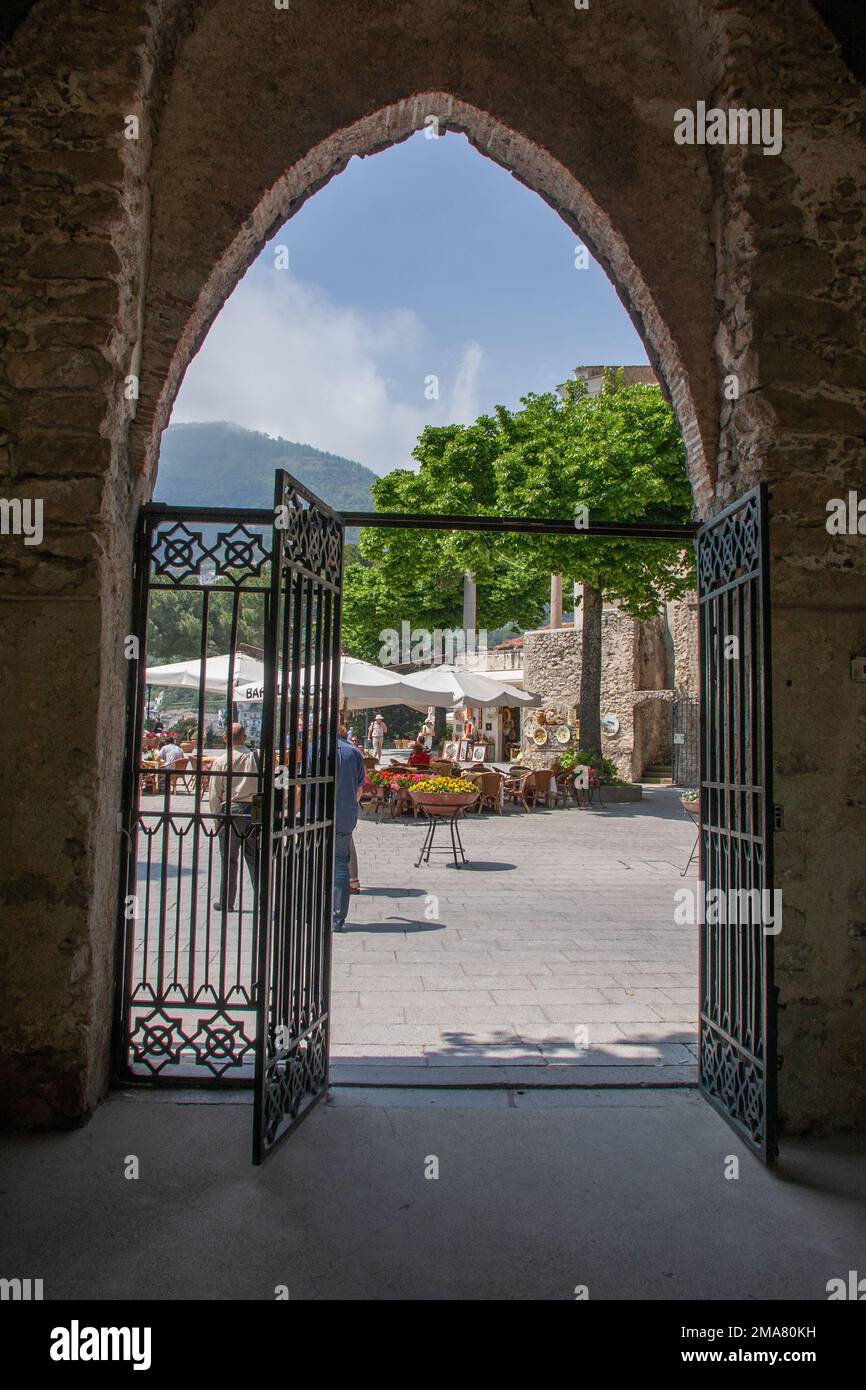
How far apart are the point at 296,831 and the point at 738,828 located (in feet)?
6.98

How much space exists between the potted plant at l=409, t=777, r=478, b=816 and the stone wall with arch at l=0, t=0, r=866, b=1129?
6405mm

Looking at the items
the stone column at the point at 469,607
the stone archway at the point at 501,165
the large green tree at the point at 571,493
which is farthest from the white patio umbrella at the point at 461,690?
the stone archway at the point at 501,165

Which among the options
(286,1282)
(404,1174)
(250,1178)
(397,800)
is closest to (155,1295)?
(286,1282)

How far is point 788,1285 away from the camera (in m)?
2.90

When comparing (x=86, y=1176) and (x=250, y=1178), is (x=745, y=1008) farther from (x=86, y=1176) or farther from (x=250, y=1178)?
(x=86, y=1176)

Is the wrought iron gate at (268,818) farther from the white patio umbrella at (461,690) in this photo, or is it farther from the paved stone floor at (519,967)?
the white patio umbrella at (461,690)

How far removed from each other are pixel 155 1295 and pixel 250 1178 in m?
0.78

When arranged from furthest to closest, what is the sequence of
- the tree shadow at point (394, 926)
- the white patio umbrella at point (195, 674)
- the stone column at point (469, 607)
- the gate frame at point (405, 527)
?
1. the stone column at point (469, 607)
2. the white patio umbrella at point (195, 674)
3. the tree shadow at point (394, 926)
4. the gate frame at point (405, 527)

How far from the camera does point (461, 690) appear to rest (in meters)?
18.6

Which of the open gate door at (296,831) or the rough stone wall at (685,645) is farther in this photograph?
the rough stone wall at (685,645)

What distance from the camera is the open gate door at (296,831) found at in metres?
3.77

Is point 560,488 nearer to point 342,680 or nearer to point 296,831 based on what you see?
point 342,680

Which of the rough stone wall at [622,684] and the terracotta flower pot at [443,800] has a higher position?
the rough stone wall at [622,684]

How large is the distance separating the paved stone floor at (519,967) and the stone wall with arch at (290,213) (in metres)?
1.37
